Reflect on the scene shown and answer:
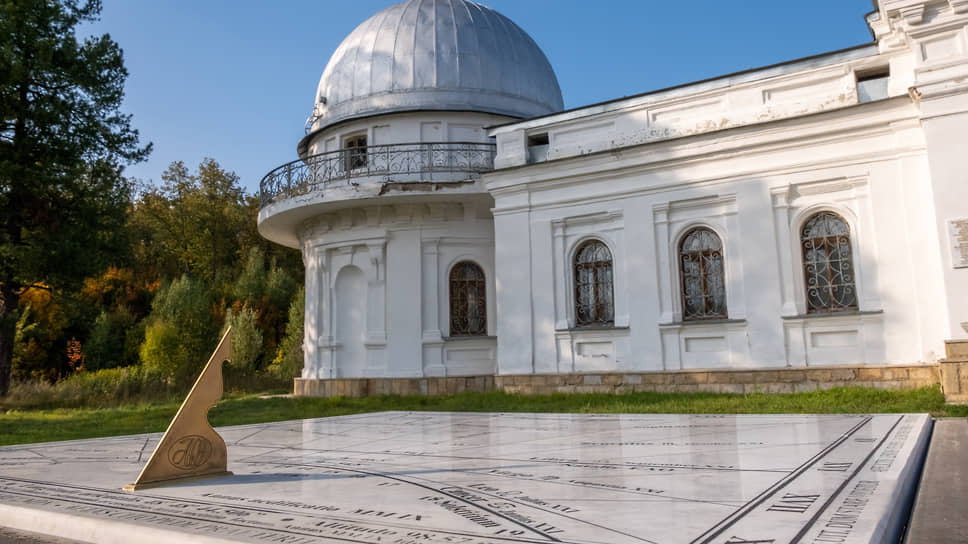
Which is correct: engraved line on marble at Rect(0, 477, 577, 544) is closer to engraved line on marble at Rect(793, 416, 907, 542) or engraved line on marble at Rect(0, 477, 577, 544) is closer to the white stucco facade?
engraved line on marble at Rect(793, 416, 907, 542)

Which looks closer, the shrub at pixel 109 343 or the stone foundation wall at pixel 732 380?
the stone foundation wall at pixel 732 380

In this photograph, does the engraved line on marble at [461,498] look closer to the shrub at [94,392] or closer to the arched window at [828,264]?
the arched window at [828,264]

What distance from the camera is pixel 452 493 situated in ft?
13.9

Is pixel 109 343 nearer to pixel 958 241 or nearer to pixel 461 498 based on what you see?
pixel 958 241

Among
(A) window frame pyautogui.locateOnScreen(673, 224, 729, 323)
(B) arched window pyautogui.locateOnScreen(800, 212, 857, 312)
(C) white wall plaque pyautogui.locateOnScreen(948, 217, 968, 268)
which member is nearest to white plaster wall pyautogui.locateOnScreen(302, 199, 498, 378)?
(A) window frame pyautogui.locateOnScreen(673, 224, 729, 323)

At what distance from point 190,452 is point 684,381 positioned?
11.2m

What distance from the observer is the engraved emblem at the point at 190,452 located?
489 centimetres

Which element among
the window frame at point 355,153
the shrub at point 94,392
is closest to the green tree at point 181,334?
the shrub at point 94,392

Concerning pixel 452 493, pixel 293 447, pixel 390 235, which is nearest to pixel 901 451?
pixel 452 493

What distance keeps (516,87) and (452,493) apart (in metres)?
18.2

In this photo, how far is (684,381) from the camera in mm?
14375

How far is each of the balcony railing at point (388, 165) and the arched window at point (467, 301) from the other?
2489 mm

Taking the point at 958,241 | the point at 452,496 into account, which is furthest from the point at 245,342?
the point at 452,496

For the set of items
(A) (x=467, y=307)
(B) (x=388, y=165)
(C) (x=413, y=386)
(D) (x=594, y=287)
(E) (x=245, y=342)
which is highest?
(B) (x=388, y=165)
